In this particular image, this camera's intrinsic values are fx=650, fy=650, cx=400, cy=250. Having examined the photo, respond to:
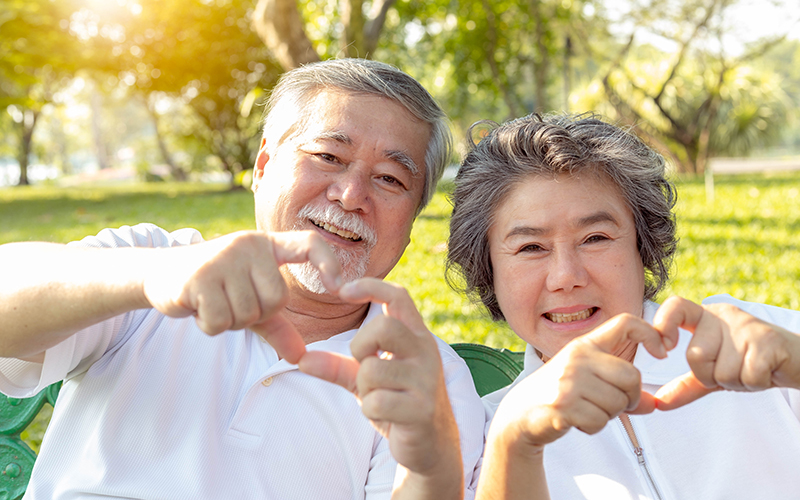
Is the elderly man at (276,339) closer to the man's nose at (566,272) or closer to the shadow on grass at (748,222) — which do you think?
the man's nose at (566,272)

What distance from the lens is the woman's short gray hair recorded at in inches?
82.9

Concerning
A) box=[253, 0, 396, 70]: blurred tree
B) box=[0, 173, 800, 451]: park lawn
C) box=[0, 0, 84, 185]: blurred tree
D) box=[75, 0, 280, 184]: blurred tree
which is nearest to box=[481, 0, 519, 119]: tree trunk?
box=[0, 173, 800, 451]: park lawn

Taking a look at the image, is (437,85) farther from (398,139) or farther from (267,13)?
(398,139)

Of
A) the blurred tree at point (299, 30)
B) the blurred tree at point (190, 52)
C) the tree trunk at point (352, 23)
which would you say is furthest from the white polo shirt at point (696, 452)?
the blurred tree at point (190, 52)

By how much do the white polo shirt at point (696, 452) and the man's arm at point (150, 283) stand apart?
1.06m

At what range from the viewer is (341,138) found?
234 centimetres

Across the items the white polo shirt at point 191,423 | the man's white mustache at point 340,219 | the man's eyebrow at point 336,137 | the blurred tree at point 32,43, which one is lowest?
the blurred tree at point 32,43

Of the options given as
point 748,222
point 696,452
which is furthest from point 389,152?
point 748,222

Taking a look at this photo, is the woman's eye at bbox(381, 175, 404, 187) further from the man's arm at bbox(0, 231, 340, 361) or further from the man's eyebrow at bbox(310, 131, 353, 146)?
the man's arm at bbox(0, 231, 340, 361)

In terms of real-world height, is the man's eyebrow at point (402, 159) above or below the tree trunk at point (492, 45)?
below

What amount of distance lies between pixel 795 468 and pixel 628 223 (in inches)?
33.2

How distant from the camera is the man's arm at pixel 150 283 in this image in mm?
1247

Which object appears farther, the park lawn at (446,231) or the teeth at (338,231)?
the park lawn at (446,231)

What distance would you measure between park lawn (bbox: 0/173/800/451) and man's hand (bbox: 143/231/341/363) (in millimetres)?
1525
